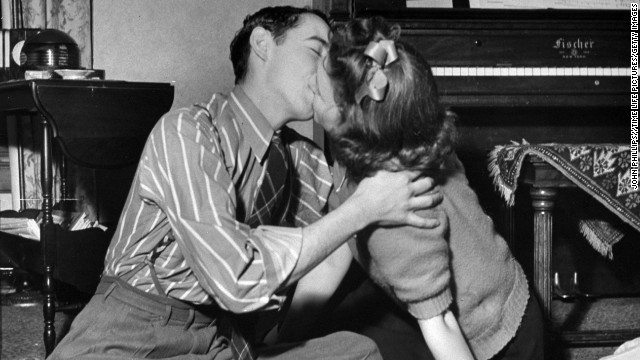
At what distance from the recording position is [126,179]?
3.60 meters

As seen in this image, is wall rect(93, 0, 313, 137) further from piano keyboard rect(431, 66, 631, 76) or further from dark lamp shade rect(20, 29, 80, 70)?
piano keyboard rect(431, 66, 631, 76)

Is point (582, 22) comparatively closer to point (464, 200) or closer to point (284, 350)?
point (464, 200)

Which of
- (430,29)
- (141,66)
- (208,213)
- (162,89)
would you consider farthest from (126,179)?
(208,213)

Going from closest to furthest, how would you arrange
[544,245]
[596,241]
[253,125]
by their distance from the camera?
[253,125]
[544,245]
[596,241]

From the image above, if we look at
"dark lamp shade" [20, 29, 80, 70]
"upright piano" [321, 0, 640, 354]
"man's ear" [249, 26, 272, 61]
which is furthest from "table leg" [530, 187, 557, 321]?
"dark lamp shade" [20, 29, 80, 70]

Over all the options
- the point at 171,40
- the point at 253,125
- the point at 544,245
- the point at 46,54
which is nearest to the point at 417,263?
the point at 253,125

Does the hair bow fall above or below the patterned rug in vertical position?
above

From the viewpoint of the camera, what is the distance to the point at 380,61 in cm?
135

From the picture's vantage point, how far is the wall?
3.53 m

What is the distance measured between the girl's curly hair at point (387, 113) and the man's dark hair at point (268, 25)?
0.30m

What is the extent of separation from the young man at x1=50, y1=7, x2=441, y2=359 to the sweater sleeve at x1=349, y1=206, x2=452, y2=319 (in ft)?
0.10

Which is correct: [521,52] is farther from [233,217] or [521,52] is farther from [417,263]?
[233,217]

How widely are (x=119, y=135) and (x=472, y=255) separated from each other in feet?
4.87

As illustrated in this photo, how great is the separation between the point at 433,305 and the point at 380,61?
1.42 feet
